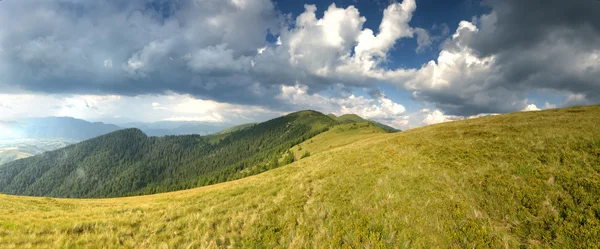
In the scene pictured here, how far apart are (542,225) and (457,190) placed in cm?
367

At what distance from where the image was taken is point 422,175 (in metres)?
14.8

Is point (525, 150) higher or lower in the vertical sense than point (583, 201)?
higher

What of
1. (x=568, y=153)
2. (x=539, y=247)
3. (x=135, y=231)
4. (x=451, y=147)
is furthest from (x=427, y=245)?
(x=451, y=147)

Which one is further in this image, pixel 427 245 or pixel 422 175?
pixel 422 175

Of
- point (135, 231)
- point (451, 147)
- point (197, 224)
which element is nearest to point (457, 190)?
point (451, 147)

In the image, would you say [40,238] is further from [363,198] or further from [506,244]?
[506,244]

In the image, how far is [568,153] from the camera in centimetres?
1407

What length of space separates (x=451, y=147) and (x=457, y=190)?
10230 millimetres

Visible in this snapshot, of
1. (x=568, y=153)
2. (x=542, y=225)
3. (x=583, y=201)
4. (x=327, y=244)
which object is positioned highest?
(x=568, y=153)

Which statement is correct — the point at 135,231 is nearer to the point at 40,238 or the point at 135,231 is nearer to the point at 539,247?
the point at 40,238

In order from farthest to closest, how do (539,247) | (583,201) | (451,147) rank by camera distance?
(451,147), (583,201), (539,247)

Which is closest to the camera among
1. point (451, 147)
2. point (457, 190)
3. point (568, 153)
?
point (457, 190)

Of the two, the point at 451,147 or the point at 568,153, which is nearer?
the point at 568,153

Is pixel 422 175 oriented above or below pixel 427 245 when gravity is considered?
above
